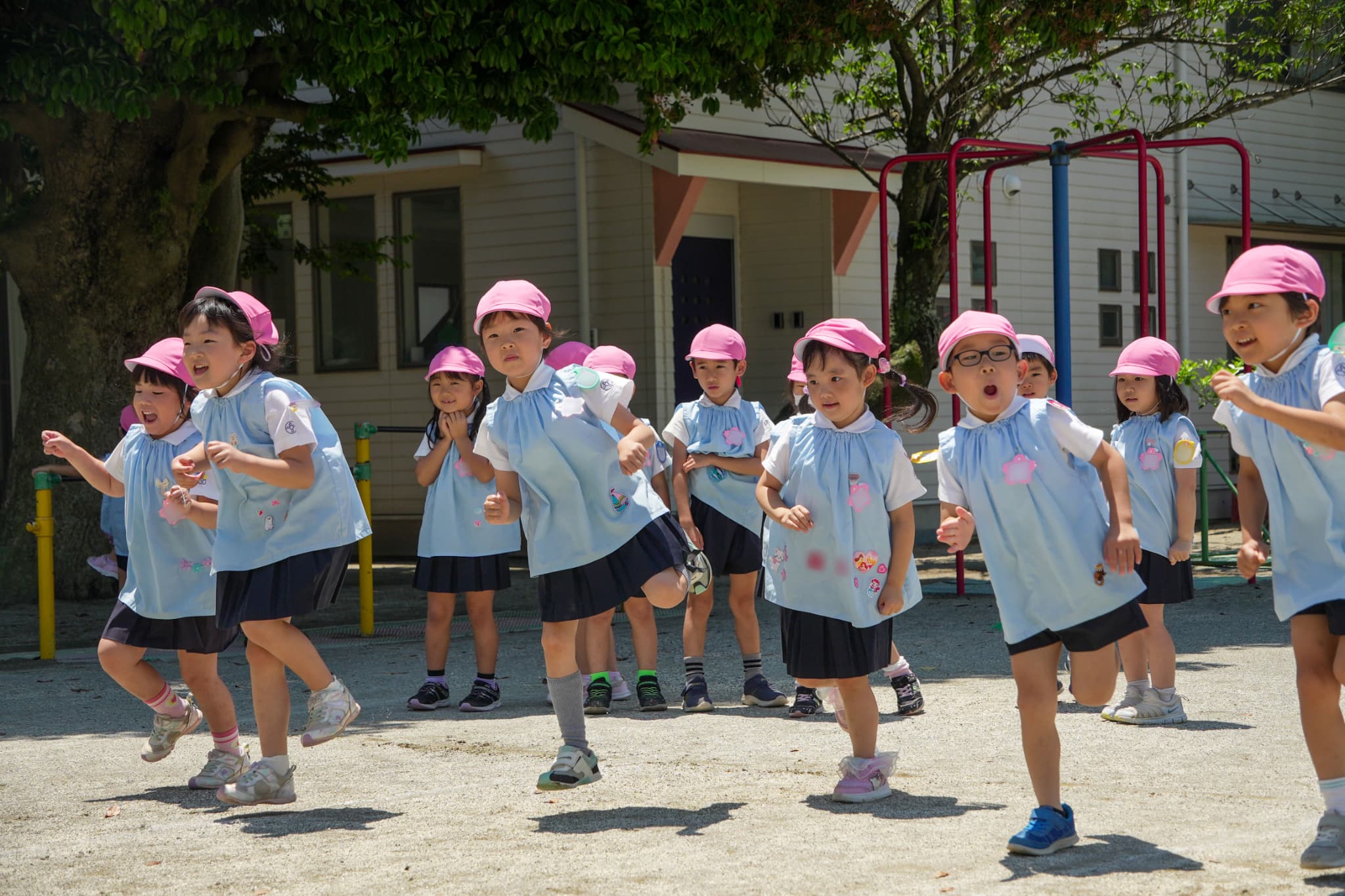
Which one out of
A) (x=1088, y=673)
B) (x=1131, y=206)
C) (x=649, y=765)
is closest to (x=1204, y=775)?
(x=1088, y=673)

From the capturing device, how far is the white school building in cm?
1590

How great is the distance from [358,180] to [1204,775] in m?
14.0

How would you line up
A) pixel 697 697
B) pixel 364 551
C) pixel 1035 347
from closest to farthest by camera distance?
pixel 1035 347 → pixel 697 697 → pixel 364 551

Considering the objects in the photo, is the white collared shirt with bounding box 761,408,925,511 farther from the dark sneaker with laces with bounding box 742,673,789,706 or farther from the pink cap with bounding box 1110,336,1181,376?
the dark sneaker with laces with bounding box 742,673,789,706

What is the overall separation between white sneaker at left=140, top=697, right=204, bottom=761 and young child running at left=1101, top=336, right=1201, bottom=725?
3.70m

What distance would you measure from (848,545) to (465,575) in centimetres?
296

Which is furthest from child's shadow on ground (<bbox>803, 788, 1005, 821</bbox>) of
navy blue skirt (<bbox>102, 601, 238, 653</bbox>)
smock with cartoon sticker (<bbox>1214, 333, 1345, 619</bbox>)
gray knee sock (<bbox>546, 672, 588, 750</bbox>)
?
navy blue skirt (<bbox>102, 601, 238, 653</bbox>)

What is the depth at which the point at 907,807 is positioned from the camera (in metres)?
5.07

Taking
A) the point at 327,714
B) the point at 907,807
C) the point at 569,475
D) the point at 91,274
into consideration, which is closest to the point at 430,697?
the point at 327,714

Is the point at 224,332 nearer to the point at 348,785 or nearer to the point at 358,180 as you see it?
the point at 348,785

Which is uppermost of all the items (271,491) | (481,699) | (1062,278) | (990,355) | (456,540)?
(1062,278)

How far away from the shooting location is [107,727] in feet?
23.8

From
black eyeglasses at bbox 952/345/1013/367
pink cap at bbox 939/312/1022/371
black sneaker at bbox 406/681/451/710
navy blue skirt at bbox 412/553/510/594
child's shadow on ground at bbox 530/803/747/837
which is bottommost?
black sneaker at bbox 406/681/451/710

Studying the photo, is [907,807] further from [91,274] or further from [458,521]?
[91,274]
